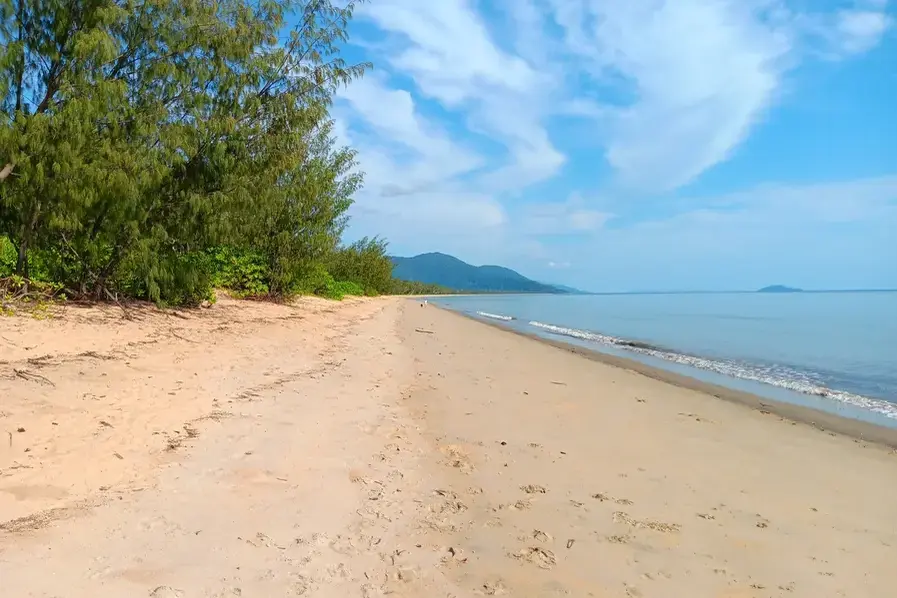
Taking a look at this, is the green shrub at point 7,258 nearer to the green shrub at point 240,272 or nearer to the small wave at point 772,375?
the green shrub at point 240,272

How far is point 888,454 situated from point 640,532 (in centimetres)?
467

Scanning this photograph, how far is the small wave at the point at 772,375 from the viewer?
965 cm

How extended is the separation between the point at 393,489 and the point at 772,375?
11978 millimetres

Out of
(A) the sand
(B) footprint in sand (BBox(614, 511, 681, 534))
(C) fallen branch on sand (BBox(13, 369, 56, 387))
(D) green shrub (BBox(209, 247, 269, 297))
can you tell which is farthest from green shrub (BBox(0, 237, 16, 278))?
(B) footprint in sand (BBox(614, 511, 681, 534))

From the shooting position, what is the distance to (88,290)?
39.5 feet

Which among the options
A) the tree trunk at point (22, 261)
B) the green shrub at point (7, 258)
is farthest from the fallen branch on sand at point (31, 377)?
the green shrub at point (7, 258)

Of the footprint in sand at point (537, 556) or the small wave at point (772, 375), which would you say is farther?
the small wave at point (772, 375)

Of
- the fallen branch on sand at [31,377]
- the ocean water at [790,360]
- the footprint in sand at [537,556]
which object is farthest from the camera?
the ocean water at [790,360]

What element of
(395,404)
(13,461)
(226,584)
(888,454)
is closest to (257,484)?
(226,584)

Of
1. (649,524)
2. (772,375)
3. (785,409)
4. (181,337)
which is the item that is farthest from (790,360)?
(181,337)

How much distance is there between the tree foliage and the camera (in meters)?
9.94

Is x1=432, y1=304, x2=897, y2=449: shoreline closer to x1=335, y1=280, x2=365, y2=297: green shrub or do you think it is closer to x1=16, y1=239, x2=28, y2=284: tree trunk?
x1=16, y1=239, x2=28, y2=284: tree trunk

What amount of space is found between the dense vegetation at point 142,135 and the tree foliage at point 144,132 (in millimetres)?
28

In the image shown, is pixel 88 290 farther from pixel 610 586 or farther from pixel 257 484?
pixel 610 586
